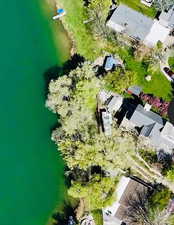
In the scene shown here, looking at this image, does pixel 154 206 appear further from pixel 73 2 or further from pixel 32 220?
pixel 73 2

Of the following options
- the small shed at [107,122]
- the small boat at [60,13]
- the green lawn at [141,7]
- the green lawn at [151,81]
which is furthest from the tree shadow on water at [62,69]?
the green lawn at [141,7]

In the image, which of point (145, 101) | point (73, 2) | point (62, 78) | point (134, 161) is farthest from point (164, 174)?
point (73, 2)

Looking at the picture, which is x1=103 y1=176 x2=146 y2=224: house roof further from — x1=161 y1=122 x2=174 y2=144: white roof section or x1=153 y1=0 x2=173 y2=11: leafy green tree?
x1=153 y1=0 x2=173 y2=11: leafy green tree

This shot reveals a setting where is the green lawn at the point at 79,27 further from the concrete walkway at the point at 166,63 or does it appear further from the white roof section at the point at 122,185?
the white roof section at the point at 122,185

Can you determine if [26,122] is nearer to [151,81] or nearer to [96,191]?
[96,191]

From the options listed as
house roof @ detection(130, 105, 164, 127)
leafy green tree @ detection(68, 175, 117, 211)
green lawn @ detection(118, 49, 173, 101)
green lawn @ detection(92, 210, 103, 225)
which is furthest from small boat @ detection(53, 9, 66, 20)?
green lawn @ detection(92, 210, 103, 225)

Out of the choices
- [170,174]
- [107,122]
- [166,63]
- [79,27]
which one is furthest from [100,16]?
[170,174]
